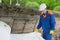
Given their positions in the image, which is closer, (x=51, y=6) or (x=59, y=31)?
(x=59, y=31)

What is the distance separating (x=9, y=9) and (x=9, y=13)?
0.06 metres

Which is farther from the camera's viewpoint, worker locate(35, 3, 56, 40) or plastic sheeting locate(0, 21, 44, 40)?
worker locate(35, 3, 56, 40)

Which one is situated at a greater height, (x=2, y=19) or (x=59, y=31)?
(x=2, y=19)

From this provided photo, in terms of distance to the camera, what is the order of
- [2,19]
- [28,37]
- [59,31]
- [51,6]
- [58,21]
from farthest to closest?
[51,6] → [58,21] → [59,31] → [2,19] → [28,37]

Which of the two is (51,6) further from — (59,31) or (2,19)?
(2,19)

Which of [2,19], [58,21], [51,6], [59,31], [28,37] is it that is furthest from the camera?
[51,6]

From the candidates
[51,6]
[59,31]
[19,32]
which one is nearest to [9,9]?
[19,32]

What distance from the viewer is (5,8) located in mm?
2902

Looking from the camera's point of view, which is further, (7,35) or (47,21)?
(47,21)

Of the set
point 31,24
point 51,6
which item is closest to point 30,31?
point 31,24

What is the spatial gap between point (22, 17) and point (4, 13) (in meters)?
0.27

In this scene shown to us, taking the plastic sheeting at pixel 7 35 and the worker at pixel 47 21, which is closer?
the plastic sheeting at pixel 7 35

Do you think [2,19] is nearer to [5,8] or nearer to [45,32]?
[5,8]

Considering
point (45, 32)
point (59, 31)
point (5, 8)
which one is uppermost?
point (5, 8)
